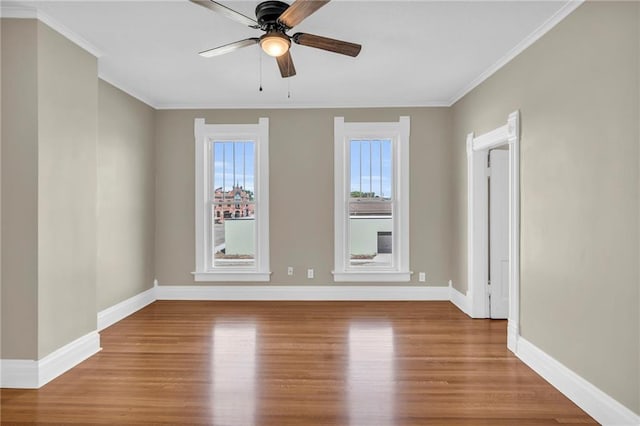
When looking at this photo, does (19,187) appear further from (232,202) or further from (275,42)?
(232,202)

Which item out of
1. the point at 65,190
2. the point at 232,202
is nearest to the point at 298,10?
the point at 65,190

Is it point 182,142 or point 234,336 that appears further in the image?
point 182,142

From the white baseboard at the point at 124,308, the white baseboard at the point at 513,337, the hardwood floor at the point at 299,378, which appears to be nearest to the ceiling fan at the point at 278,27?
the hardwood floor at the point at 299,378

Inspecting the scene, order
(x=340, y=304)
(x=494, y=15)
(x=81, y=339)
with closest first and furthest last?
(x=494, y=15)
(x=81, y=339)
(x=340, y=304)

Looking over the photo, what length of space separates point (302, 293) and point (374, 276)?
105cm

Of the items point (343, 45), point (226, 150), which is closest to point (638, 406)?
point (343, 45)

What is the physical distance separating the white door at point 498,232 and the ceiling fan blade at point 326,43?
8.32 ft

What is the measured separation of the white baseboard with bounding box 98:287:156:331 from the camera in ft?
13.6

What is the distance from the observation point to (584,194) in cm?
251

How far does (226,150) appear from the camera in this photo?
5.48m

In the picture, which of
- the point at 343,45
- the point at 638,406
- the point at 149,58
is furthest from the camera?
the point at 149,58

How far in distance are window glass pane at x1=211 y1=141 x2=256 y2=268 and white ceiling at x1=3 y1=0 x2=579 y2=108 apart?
2.64 ft

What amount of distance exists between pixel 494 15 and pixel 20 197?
379 cm

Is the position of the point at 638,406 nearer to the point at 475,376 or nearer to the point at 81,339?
the point at 475,376
